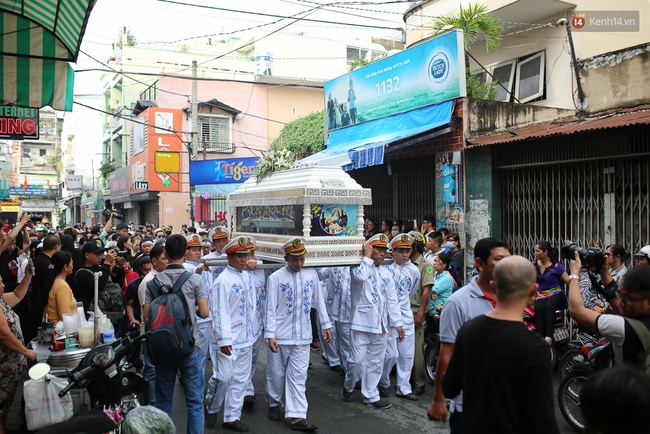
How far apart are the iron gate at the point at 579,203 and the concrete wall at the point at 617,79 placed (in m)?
2.40

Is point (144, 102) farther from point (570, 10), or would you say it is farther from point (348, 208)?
point (348, 208)

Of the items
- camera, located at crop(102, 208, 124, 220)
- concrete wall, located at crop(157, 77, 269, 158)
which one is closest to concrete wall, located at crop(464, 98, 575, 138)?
camera, located at crop(102, 208, 124, 220)

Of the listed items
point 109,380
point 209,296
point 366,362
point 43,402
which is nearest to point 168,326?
point 109,380

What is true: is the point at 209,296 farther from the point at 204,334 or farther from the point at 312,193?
the point at 312,193

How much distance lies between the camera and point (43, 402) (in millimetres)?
4184

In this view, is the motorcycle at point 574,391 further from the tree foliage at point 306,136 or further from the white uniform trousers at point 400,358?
the tree foliage at point 306,136

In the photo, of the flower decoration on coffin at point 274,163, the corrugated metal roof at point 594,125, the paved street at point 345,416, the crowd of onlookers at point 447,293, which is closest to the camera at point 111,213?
the crowd of onlookers at point 447,293

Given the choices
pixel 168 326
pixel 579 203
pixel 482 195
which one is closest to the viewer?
pixel 168 326

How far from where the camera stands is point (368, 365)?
6.38 metres

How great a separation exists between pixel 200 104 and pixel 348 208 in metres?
21.2

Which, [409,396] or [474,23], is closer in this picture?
[409,396]

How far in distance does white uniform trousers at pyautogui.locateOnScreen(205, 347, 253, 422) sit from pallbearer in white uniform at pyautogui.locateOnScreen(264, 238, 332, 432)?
28 centimetres

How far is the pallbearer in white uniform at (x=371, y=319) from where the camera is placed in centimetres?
635

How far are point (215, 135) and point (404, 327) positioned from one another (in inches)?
873
